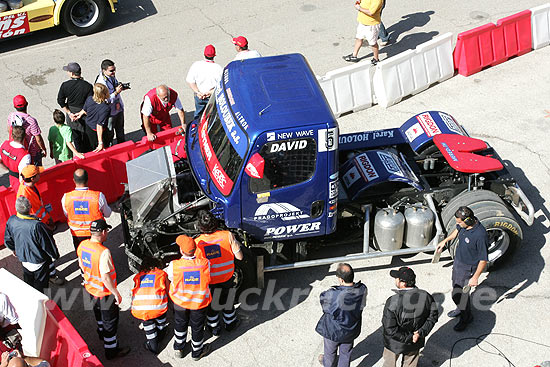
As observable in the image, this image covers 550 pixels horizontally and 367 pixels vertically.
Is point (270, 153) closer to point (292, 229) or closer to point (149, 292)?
point (292, 229)

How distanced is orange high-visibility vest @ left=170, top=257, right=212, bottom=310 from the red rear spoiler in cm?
343

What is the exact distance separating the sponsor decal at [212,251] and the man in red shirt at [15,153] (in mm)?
2999

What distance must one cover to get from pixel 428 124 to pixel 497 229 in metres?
1.82

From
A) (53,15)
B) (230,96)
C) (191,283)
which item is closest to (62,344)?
(191,283)

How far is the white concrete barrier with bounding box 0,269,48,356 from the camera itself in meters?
7.07

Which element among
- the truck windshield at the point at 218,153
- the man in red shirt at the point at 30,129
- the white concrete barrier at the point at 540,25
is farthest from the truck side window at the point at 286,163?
the white concrete barrier at the point at 540,25

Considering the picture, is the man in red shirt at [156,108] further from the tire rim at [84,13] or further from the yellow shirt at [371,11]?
the tire rim at [84,13]

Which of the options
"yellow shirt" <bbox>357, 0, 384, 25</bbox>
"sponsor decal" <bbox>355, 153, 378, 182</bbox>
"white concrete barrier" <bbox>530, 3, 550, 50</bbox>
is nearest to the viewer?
"sponsor decal" <bbox>355, 153, 378, 182</bbox>

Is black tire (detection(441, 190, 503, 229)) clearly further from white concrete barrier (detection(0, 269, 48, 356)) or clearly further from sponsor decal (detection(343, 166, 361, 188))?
white concrete barrier (detection(0, 269, 48, 356))

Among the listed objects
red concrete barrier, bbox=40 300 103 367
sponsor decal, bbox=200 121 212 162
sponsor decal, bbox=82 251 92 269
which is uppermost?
sponsor decal, bbox=200 121 212 162

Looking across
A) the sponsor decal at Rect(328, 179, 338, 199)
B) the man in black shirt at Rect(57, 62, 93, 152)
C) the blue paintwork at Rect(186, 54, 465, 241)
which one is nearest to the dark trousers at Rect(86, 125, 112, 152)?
the man in black shirt at Rect(57, 62, 93, 152)

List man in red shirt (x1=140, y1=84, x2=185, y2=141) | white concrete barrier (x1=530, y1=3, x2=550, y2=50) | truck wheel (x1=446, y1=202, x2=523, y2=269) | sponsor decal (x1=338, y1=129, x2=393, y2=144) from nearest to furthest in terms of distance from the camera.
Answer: truck wheel (x1=446, y1=202, x2=523, y2=269) → sponsor decal (x1=338, y1=129, x2=393, y2=144) → man in red shirt (x1=140, y1=84, x2=185, y2=141) → white concrete barrier (x1=530, y1=3, x2=550, y2=50)

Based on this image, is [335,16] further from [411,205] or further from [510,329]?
[510,329]

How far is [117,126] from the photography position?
10.6 m
